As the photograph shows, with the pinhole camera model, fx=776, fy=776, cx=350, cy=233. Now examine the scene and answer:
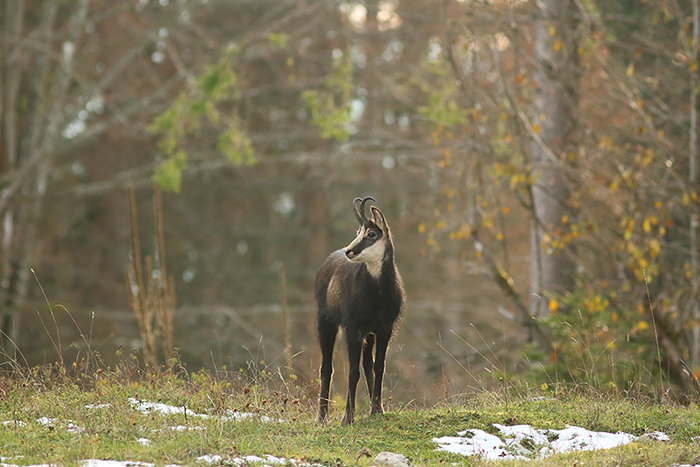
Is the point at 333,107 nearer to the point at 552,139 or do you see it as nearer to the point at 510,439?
the point at 552,139

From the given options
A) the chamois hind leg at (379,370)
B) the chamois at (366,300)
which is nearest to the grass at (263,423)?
the chamois hind leg at (379,370)

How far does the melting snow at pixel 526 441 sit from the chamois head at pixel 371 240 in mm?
1557

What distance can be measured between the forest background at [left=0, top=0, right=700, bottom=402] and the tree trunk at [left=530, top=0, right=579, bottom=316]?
0.14ft

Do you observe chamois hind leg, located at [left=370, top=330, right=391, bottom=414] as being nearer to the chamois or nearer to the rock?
the chamois

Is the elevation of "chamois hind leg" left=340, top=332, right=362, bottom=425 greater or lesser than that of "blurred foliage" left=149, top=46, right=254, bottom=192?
lesser

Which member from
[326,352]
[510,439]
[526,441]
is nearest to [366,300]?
[326,352]

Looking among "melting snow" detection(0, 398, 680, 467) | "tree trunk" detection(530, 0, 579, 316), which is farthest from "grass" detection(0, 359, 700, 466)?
"tree trunk" detection(530, 0, 579, 316)

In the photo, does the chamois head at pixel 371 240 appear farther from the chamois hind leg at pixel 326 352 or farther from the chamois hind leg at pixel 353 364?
the chamois hind leg at pixel 326 352

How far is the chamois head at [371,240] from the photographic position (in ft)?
21.3

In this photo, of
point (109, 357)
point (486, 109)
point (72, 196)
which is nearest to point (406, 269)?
point (109, 357)

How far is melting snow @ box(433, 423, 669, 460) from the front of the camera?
19.4ft

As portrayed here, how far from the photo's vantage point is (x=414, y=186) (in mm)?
25453

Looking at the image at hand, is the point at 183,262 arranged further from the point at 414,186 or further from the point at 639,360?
the point at 639,360

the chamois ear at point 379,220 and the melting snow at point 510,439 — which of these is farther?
the chamois ear at point 379,220
